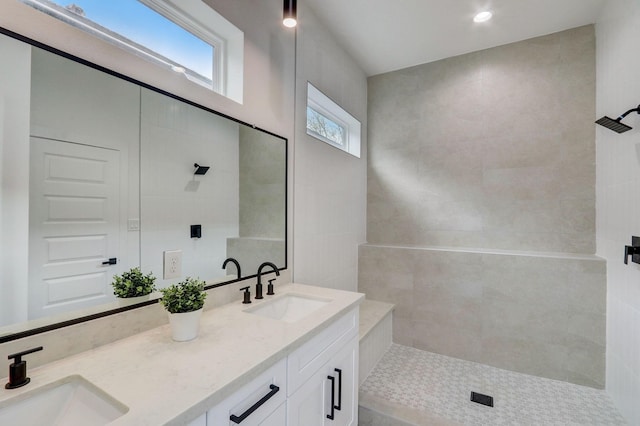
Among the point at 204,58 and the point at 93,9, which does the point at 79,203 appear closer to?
the point at 93,9

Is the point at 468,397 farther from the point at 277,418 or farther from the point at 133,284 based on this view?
the point at 133,284

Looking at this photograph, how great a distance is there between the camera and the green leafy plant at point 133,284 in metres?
1.08

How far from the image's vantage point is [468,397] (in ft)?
6.63

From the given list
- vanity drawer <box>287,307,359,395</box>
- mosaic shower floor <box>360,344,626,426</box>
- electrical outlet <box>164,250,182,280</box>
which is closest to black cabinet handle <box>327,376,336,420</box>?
vanity drawer <box>287,307,359,395</box>

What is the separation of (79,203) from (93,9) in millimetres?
798

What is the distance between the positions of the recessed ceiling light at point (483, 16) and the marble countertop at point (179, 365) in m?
2.52

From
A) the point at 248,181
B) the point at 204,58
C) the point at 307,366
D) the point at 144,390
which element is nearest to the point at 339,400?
the point at 307,366

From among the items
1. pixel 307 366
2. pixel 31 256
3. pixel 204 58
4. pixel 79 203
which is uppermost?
pixel 204 58

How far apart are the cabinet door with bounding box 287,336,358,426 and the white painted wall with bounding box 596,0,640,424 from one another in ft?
5.36

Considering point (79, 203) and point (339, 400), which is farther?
point (339, 400)

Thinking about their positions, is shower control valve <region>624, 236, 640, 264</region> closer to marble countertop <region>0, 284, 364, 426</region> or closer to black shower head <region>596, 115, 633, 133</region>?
black shower head <region>596, 115, 633, 133</region>

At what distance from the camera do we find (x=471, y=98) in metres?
2.76

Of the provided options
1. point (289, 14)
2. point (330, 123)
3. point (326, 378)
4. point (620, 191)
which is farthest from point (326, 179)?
point (620, 191)

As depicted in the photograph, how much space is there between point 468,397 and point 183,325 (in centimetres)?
202
